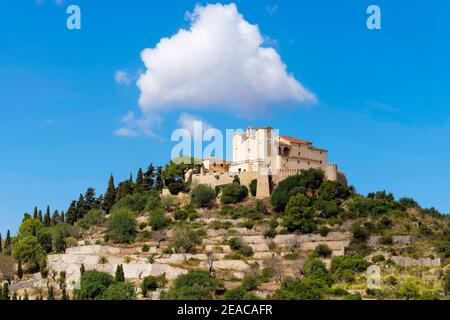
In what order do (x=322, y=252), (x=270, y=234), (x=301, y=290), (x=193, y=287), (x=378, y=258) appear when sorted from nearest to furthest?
(x=193, y=287) < (x=301, y=290) < (x=378, y=258) < (x=322, y=252) < (x=270, y=234)

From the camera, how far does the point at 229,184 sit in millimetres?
67000

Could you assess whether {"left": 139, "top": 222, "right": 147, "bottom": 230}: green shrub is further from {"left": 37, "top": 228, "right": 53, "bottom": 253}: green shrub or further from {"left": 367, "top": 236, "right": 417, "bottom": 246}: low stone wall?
{"left": 367, "top": 236, "right": 417, "bottom": 246}: low stone wall

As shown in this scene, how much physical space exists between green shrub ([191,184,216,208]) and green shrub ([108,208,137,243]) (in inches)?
221

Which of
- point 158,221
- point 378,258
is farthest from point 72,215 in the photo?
point 378,258

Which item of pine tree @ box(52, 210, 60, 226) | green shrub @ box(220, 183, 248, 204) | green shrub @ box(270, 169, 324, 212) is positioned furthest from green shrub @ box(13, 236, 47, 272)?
green shrub @ box(270, 169, 324, 212)

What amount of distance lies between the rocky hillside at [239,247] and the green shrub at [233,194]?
0.25 feet

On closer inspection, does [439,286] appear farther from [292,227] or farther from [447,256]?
[292,227]

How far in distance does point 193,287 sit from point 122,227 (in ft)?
54.3

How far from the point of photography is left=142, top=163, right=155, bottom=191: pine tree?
72938 mm

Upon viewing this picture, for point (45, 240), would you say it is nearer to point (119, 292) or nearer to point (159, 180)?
point (159, 180)

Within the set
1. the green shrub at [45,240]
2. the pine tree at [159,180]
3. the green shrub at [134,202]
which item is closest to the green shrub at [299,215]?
the green shrub at [134,202]

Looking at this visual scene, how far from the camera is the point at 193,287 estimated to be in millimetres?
46031
